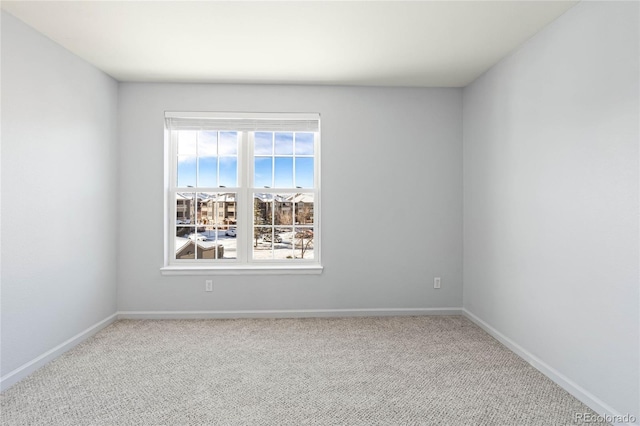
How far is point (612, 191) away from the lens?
7.42ft

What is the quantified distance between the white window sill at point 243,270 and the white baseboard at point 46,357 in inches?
A: 31.8

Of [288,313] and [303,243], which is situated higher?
[303,243]

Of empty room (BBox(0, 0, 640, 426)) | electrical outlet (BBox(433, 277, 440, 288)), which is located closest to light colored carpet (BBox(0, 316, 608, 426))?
empty room (BBox(0, 0, 640, 426))

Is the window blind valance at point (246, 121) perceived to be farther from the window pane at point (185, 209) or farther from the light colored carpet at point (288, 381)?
→ the light colored carpet at point (288, 381)

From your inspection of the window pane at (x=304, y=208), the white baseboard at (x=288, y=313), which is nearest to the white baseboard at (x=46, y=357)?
the white baseboard at (x=288, y=313)

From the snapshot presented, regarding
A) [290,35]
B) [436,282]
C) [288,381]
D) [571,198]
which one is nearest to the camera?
[571,198]

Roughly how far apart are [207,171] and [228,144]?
15.3 inches

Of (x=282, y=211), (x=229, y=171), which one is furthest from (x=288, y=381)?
(x=229, y=171)

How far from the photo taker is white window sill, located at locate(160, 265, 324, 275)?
4219 millimetres

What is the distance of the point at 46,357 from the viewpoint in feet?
9.96

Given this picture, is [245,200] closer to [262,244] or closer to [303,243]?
[262,244]

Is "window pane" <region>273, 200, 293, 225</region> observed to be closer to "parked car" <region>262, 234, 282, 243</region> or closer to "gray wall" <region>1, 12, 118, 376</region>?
"parked car" <region>262, 234, 282, 243</region>

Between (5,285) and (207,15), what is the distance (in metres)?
2.31

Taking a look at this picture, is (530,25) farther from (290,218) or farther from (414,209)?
(290,218)
